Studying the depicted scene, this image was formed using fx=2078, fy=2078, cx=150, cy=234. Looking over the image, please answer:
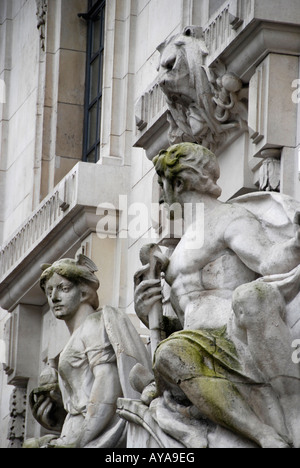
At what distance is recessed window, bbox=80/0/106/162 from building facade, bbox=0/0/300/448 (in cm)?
2

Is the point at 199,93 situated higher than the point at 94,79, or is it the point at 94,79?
the point at 94,79

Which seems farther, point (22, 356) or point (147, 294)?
point (22, 356)

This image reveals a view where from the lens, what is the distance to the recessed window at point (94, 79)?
19.8 meters

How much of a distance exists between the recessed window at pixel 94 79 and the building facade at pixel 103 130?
19 millimetres

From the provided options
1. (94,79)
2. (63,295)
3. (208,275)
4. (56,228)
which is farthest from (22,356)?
(208,275)

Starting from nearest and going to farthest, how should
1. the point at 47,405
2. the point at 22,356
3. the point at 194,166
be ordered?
the point at 194,166
the point at 47,405
the point at 22,356

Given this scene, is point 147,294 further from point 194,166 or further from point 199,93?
point 199,93

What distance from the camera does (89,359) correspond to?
14.1 meters

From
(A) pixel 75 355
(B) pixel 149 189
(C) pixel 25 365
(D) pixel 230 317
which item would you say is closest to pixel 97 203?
(B) pixel 149 189

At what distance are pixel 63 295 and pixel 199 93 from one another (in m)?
1.78

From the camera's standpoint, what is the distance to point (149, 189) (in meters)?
17.2

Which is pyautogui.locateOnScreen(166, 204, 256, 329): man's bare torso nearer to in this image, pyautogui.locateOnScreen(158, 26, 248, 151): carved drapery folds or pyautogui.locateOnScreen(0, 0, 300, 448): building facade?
pyautogui.locateOnScreen(0, 0, 300, 448): building facade

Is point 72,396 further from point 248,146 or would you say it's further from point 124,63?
point 124,63

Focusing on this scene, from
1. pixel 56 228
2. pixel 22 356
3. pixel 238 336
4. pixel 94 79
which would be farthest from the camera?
pixel 94 79
